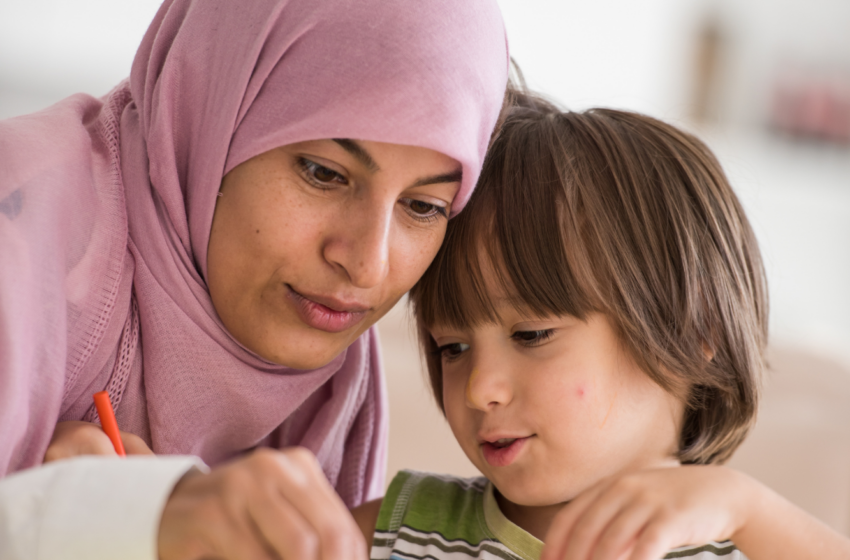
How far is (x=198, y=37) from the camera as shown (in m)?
1.03

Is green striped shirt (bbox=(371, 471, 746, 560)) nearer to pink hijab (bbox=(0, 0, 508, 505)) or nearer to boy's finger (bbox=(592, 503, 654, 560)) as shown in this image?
pink hijab (bbox=(0, 0, 508, 505))

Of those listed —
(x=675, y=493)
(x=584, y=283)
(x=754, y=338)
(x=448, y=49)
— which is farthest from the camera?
(x=754, y=338)

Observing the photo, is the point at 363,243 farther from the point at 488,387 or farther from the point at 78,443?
the point at 78,443

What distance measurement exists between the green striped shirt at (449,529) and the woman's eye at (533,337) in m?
0.26

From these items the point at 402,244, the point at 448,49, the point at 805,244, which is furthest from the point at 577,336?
the point at 805,244

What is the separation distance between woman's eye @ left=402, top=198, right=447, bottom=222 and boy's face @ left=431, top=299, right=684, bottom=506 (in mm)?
146

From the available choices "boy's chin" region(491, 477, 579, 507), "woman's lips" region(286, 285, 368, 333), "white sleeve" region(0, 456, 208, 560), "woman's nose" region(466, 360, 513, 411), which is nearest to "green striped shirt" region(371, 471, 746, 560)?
"boy's chin" region(491, 477, 579, 507)

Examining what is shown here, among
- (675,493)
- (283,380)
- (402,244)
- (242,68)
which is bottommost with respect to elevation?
(283,380)

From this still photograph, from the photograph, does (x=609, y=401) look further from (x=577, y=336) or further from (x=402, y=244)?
(x=402, y=244)

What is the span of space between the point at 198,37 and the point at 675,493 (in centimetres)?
77

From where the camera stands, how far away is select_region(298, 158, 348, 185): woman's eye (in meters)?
0.96

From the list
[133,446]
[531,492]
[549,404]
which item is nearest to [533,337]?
[549,404]

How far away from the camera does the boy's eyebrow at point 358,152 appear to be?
93cm

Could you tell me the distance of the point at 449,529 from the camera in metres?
1.17
